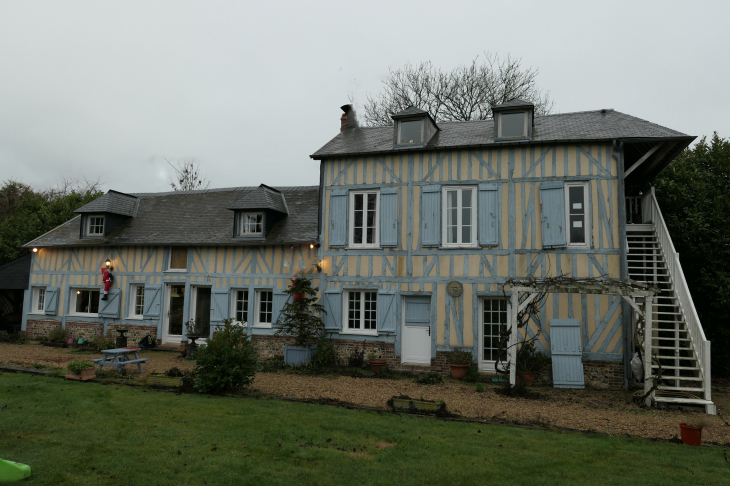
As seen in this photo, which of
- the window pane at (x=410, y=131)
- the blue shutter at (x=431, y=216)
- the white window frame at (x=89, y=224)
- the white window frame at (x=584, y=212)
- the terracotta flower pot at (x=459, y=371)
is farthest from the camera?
the white window frame at (x=89, y=224)

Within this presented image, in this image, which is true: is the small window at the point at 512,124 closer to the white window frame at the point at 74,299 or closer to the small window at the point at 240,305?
the small window at the point at 240,305

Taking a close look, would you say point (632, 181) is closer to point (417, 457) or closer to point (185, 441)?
point (417, 457)

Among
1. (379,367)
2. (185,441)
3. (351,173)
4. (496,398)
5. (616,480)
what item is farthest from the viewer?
(351,173)

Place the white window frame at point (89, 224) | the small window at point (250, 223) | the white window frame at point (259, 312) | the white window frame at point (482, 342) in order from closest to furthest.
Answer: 1. the white window frame at point (482, 342)
2. the white window frame at point (259, 312)
3. the small window at point (250, 223)
4. the white window frame at point (89, 224)

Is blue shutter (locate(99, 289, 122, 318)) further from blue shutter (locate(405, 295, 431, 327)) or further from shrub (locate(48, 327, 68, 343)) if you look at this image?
blue shutter (locate(405, 295, 431, 327))

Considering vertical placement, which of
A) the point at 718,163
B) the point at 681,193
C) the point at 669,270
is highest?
the point at 718,163

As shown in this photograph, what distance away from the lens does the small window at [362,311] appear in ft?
37.6

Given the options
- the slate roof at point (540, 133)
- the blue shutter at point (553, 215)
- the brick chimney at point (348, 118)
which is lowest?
the blue shutter at point (553, 215)

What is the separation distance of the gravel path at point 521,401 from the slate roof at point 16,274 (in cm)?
484

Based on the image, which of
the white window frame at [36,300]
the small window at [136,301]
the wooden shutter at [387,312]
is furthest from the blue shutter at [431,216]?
the white window frame at [36,300]

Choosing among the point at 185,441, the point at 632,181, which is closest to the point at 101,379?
the point at 185,441

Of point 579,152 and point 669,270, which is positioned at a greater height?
point 579,152

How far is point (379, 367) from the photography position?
35.3ft

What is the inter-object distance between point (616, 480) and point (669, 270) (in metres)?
6.35
